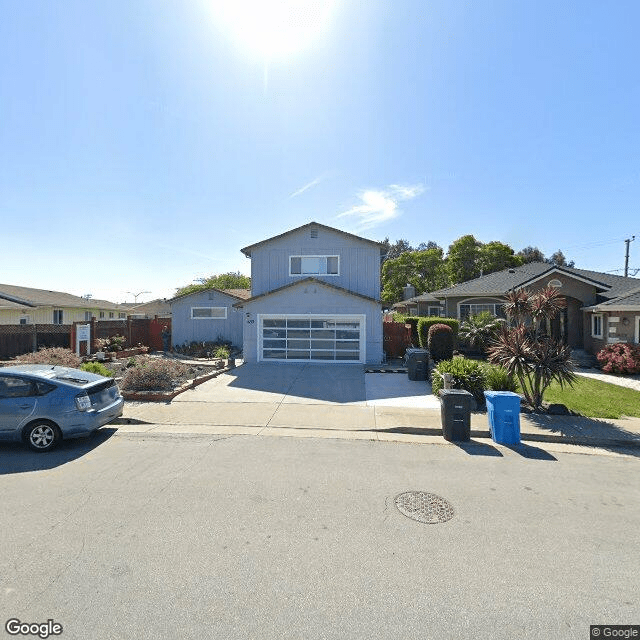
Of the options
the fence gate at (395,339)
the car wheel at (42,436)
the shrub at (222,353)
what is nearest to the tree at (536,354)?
the fence gate at (395,339)

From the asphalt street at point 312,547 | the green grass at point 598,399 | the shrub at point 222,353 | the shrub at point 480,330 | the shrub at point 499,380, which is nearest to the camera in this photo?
the asphalt street at point 312,547

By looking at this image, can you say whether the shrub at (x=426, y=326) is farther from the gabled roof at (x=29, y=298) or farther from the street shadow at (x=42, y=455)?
the gabled roof at (x=29, y=298)

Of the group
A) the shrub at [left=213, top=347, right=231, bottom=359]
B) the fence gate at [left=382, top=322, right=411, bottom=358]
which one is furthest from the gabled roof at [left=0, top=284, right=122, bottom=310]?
the fence gate at [left=382, top=322, right=411, bottom=358]

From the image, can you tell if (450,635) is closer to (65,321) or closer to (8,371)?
(8,371)

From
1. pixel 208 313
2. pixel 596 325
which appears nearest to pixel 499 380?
pixel 596 325

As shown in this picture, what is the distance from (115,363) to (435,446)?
1527 cm

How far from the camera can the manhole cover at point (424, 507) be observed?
458cm

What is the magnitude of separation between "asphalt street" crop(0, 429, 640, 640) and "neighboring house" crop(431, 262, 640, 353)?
46.2 feet

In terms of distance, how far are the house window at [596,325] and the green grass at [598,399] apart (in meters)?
5.84

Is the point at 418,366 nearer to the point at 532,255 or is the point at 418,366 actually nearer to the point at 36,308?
the point at 36,308

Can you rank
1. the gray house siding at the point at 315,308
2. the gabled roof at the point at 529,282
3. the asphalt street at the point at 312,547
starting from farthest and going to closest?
the gabled roof at the point at 529,282, the gray house siding at the point at 315,308, the asphalt street at the point at 312,547

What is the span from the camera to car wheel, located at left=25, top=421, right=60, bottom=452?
6.80m

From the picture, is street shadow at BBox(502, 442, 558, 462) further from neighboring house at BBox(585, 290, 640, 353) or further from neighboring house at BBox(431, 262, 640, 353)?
neighboring house at BBox(431, 262, 640, 353)

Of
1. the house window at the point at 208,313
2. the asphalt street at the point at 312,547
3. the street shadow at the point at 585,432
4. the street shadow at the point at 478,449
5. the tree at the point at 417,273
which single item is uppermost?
the tree at the point at 417,273
